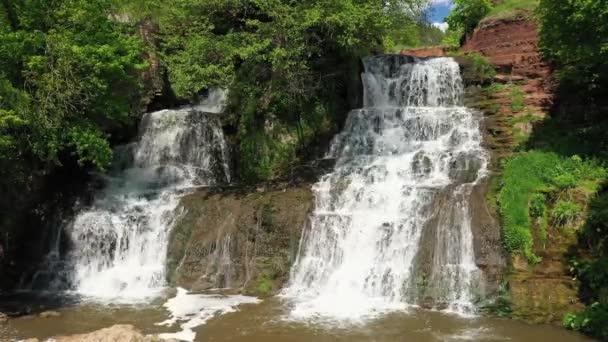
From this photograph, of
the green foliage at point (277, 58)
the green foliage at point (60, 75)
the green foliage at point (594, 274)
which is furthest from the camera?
the green foliage at point (277, 58)

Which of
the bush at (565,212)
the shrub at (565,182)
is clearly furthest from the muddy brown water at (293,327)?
the shrub at (565,182)

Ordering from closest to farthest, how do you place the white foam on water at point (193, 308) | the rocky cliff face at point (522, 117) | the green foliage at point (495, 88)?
A: the white foam on water at point (193, 308)
the rocky cliff face at point (522, 117)
the green foliage at point (495, 88)

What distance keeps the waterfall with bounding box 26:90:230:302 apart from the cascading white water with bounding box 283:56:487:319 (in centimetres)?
459

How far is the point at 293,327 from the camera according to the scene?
12.3 metres

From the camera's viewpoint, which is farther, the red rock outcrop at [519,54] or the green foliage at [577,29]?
the red rock outcrop at [519,54]

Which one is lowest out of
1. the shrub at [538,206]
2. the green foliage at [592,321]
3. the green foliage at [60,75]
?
the green foliage at [592,321]

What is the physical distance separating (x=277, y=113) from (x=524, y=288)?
39.7ft

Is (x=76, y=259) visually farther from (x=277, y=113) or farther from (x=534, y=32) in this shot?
(x=534, y=32)

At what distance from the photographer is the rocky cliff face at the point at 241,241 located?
15.8m

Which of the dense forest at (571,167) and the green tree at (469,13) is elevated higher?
the green tree at (469,13)

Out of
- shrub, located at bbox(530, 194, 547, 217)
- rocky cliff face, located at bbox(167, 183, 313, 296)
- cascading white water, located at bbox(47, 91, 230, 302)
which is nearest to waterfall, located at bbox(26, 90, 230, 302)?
cascading white water, located at bbox(47, 91, 230, 302)

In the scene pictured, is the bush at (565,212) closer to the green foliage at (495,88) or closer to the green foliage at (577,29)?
the green foliage at (577,29)

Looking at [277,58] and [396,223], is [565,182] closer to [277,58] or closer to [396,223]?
[396,223]

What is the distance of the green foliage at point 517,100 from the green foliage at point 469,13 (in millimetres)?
11568
